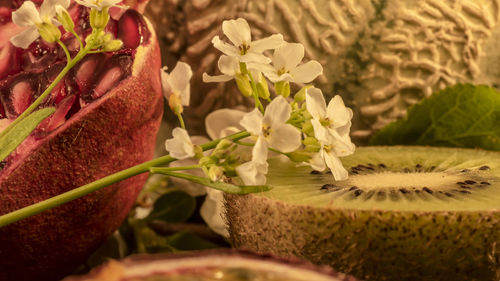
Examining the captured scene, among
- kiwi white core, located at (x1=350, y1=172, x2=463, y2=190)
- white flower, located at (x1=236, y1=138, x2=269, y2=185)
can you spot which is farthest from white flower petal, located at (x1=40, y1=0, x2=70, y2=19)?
kiwi white core, located at (x1=350, y1=172, x2=463, y2=190)

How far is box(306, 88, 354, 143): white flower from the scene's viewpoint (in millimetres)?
495

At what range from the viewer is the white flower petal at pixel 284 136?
0.50 metres

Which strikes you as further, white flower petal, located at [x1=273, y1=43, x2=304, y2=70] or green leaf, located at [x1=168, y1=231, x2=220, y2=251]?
green leaf, located at [x1=168, y1=231, x2=220, y2=251]

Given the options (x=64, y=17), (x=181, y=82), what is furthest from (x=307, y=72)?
(x=64, y=17)

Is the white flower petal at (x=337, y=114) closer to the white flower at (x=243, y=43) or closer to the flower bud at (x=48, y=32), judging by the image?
the white flower at (x=243, y=43)

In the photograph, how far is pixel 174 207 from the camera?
2.50 feet

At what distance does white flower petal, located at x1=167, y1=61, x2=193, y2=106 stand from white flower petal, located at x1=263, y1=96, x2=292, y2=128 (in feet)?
0.30

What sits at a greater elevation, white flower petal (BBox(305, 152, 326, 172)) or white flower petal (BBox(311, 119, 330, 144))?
white flower petal (BBox(311, 119, 330, 144))

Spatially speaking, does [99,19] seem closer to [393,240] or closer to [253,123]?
[253,123]

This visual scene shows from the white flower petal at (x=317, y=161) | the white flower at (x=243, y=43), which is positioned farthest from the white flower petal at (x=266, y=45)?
the white flower petal at (x=317, y=161)

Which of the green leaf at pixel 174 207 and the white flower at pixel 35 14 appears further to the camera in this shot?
the green leaf at pixel 174 207

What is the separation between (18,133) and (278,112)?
210 mm

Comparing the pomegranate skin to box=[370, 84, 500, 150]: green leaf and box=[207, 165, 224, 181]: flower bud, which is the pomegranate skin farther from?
box=[370, 84, 500, 150]: green leaf

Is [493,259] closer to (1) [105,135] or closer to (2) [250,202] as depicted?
(2) [250,202]
